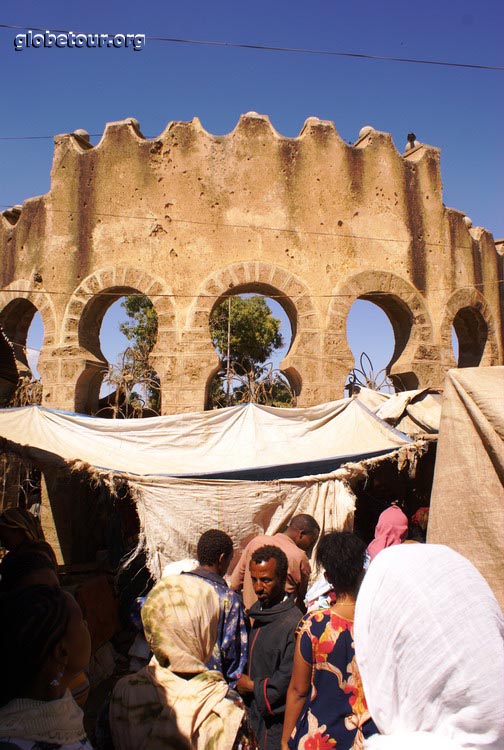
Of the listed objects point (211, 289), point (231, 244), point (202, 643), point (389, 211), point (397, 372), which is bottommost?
point (202, 643)

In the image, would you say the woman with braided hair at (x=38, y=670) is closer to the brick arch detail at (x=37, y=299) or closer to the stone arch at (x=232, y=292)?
the stone arch at (x=232, y=292)

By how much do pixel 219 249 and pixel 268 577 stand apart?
7702 millimetres

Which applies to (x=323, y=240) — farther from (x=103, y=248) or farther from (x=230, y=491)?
(x=230, y=491)

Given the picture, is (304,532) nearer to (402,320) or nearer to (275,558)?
(275,558)

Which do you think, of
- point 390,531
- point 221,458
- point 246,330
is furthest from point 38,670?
point 246,330

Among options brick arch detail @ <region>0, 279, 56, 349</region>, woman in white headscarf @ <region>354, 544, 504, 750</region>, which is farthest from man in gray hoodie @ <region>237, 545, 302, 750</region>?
brick arch detail @ <region>0, 279, 56, 349</region>

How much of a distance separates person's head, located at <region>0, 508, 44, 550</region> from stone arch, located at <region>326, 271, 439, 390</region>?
6452mm

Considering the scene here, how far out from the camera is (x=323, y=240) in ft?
35.0

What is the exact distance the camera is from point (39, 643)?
1797mm

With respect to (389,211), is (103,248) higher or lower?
lower

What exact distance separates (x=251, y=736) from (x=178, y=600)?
568 mm

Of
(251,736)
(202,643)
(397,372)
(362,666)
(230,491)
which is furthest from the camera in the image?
(397,372)

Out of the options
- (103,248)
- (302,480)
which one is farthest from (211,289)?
(302,480)

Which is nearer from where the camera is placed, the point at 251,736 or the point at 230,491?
the point at 251,736
